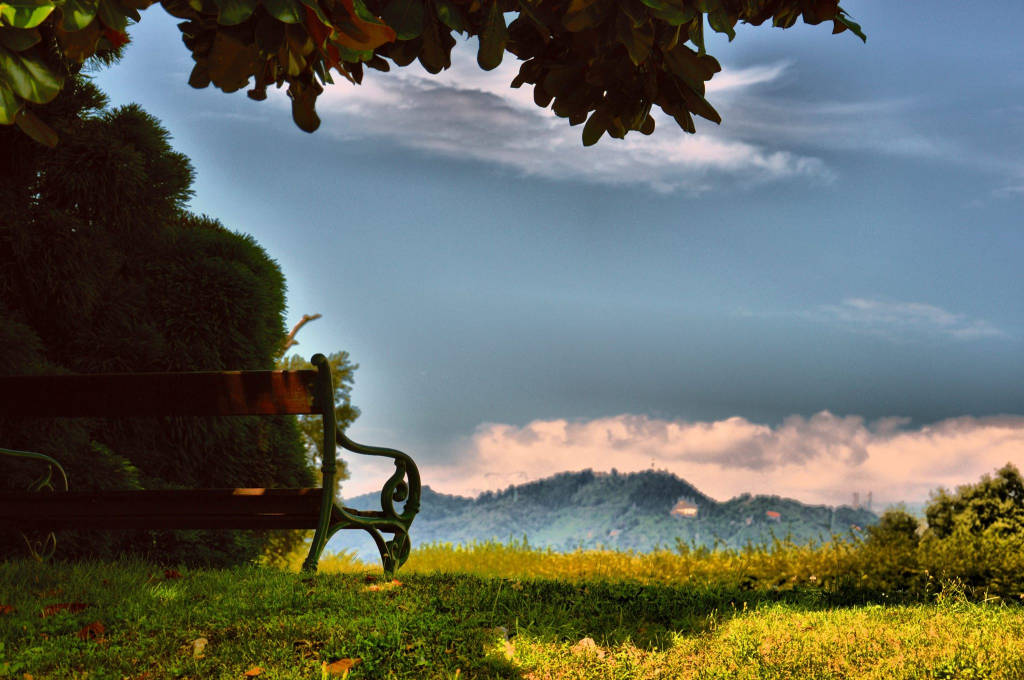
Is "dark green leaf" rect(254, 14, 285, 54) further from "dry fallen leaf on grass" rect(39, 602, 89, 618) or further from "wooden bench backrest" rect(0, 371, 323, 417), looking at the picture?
"dry fallen leaf on grass" rect(39, 602, 89, 618)

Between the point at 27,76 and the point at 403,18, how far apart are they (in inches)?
51.0

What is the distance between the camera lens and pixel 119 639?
4.03 m

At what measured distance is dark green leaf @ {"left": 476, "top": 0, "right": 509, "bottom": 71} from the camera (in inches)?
→ 126

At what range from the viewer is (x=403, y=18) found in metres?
2.99

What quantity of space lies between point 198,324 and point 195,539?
2.41 meters

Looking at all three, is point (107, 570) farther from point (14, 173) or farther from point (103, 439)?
point (14, 173)

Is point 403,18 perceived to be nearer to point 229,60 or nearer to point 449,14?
point 449,14

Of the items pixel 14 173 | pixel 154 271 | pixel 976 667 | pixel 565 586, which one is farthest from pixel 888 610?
pixel 14 173

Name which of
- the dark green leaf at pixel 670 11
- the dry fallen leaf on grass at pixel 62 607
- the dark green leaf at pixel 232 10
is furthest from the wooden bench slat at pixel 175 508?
the dark green leaf at pixel 670 11

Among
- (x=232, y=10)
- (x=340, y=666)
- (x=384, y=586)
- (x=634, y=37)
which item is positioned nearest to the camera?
(x=232, y=10)

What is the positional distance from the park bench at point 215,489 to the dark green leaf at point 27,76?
2714 millimetres

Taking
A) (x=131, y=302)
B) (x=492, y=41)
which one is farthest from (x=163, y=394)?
(x=131, y=302)

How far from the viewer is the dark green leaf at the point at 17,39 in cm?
267

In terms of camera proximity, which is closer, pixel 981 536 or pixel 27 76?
pixel 27 76
